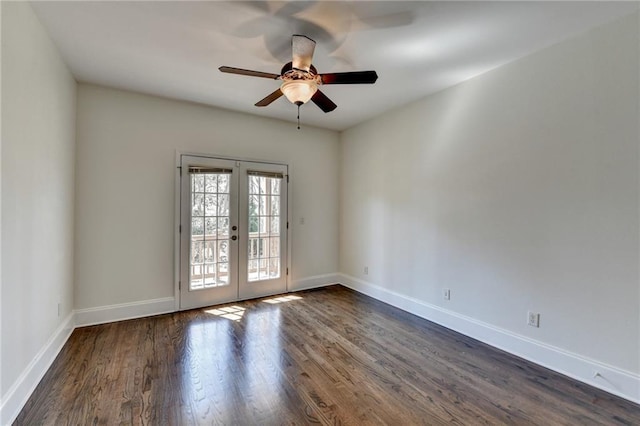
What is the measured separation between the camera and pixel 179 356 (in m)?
2.61

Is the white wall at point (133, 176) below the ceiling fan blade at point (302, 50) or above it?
below

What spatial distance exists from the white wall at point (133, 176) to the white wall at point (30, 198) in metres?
0.38

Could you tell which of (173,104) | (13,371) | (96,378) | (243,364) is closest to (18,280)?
(13,371)

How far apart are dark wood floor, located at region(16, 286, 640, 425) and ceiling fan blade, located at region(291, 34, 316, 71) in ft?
8.23

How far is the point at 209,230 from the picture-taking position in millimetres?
3957

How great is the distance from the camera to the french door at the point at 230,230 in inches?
151

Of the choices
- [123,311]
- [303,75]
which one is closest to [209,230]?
[123,311]

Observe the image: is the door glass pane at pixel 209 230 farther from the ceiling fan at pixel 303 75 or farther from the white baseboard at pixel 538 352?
the white baseboard at pixel 538 352

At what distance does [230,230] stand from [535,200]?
143 inches

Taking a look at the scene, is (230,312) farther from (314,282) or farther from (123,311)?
(314,282)

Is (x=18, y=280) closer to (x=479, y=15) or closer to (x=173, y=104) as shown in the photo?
(x=173, y=104)

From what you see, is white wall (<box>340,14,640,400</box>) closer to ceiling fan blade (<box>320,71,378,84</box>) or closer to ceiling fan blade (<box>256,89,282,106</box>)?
ceiling fan blade (<box>320,71,378,84</box>)

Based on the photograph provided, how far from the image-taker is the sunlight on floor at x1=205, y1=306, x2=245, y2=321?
3.56 meters

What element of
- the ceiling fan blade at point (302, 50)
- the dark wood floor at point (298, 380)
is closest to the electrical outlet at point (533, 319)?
the dark wood floor at point (298, 380)
